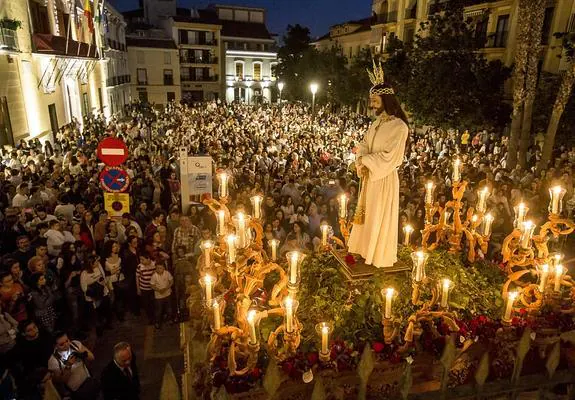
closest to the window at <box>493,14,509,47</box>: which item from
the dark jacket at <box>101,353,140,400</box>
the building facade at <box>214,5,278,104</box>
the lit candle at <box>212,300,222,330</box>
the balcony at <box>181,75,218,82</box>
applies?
the lit candle at <box>212,300,222,330</box>

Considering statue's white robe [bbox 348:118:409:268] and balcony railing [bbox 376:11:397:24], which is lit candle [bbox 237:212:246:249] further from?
balcony railing [bbox 376:11:397:24]

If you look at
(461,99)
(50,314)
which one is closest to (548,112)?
(461,99)

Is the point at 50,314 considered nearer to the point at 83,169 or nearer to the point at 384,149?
the point at 384,149

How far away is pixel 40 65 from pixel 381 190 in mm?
19193

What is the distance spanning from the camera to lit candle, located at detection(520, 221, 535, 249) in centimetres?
499

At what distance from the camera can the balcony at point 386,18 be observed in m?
35.8

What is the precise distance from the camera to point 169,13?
2168 inches

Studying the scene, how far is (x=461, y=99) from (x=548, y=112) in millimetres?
3548

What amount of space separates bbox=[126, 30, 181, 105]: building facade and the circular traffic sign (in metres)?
43.2

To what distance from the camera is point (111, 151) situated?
27.0 ft

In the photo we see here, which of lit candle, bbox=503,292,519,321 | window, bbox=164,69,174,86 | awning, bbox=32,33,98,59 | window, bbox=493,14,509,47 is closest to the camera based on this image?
lit candle, bbox=503,292,519,321

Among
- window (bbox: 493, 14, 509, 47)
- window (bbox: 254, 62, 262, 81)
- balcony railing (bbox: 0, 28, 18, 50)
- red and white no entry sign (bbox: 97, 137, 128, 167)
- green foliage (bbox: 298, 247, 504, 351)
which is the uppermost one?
window (bbox: 493, 14, 509, 47)

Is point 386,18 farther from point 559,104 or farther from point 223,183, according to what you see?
point 223,183

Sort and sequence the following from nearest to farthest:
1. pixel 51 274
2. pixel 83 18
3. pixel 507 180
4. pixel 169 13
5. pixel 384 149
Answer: pixel 384 149 < pixel 51 274 < pixel 507 180 < pixel 83 18 < pixel 169 13
